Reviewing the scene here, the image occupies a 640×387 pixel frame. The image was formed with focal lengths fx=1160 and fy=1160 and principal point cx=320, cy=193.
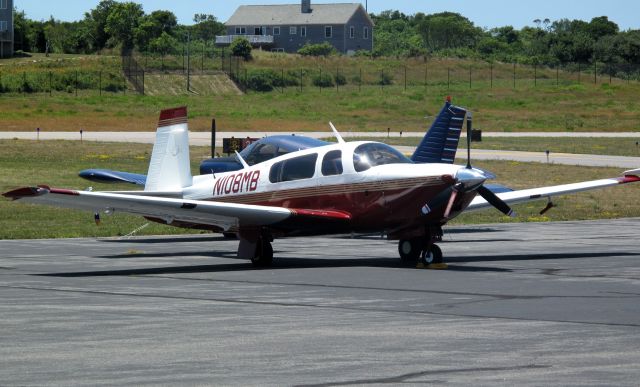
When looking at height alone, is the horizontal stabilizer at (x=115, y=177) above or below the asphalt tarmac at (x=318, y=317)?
above

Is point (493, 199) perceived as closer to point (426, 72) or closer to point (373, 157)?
point (373, 157)

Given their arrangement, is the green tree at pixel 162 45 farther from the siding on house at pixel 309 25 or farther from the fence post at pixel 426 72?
the siding on house at pixel 309 25

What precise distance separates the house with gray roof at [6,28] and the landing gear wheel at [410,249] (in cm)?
11305

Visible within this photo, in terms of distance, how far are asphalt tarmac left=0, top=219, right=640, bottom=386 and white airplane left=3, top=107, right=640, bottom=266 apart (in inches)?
26.3

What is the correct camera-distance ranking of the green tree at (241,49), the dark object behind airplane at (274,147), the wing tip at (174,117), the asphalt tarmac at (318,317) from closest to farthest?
the asphalt tarmac at (318,317)
the wing tip at (174,117)
the dark object behind airplane at (274,147)
the green tree at (241,49)

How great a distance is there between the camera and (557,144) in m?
65.3

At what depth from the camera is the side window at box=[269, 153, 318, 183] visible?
20.6 m

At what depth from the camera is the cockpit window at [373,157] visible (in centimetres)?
1998

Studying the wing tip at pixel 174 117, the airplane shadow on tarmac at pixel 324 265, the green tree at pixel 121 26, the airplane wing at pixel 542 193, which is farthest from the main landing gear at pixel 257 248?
the green tree at pixel 121 26

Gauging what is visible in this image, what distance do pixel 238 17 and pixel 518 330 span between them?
18295 cm

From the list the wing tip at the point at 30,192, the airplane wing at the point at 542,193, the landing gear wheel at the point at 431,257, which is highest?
the wing tip at the point at 30,192

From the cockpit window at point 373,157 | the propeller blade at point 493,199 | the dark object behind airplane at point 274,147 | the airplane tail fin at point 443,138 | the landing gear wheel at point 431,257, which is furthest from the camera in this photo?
the dark object behind airplane at point 274,147

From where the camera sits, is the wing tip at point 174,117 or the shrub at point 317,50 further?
the shrub at point 317,50

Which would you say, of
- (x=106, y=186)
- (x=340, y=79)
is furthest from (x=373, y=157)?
(x=340, y=79)
